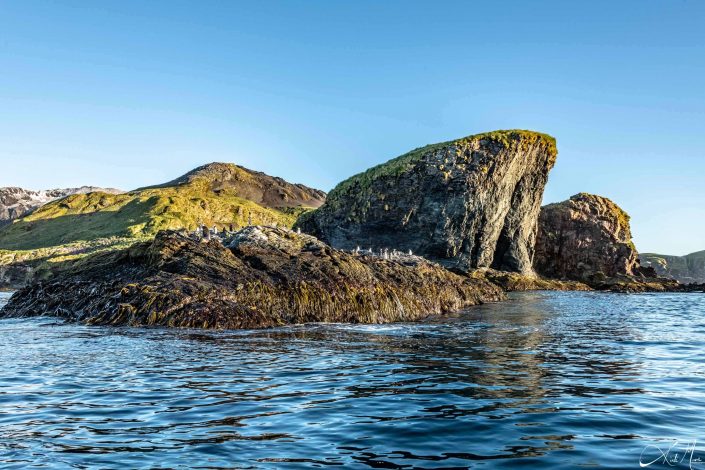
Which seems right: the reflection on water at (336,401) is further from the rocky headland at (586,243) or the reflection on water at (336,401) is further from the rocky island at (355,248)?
the rocky headland at (586,243)

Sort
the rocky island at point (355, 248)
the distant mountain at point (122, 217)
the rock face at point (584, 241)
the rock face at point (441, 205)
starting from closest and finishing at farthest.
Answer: the rocky island at point (355, 248), the rock face at point (441, 205), the rock face at point (584, 241), the distant mountain at point (122, 217)

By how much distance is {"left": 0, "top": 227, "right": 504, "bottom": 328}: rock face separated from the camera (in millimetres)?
22047

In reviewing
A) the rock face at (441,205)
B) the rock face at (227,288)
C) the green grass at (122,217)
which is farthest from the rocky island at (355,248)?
the green grass at (122,217)

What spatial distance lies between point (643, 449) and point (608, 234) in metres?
107

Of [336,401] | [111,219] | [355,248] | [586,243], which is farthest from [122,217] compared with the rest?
[336,401]

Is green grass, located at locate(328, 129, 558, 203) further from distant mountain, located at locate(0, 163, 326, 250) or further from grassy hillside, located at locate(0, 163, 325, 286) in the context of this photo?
distant mountain, located at locate(0, 163, 326, 250)

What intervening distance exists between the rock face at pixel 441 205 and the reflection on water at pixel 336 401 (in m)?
69.4

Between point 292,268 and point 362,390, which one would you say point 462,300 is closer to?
point 292,268

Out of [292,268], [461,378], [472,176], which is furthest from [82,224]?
[461,378]

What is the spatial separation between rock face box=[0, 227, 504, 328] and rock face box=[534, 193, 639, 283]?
80946mm

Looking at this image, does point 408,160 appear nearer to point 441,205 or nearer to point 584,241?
point 441,205

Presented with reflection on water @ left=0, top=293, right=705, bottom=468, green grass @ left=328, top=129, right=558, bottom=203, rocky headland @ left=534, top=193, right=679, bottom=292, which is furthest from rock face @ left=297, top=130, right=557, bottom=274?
reflection on water @ left=0, top=293, right=705, bottom=468

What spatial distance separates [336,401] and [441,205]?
79.6 m

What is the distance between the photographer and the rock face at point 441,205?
88312 mm
